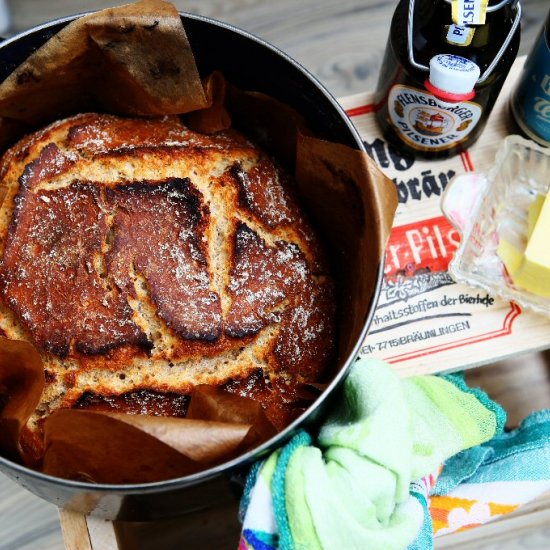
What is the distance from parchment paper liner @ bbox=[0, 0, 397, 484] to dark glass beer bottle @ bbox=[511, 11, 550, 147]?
261 mm

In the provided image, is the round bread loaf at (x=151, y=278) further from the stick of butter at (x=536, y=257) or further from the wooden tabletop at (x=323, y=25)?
the wooden tabletop at (x=323, y=25)

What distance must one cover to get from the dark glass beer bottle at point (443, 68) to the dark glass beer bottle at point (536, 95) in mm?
47

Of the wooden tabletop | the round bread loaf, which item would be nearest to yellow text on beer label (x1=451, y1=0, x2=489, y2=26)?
the round bread loaf

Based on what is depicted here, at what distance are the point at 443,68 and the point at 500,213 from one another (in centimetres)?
26

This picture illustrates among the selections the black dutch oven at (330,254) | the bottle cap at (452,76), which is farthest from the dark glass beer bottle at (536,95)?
the black dutch oven at (330,254)

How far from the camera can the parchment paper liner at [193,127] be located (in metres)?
0.58

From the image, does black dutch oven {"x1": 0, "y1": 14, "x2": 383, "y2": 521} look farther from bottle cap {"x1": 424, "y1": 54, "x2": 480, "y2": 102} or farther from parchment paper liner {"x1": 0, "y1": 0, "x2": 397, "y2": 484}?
bottle cap {"x1": 424, "y1": 54, "x2": 480, "y2": 102}

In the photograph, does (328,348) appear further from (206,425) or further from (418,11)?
(418,11)

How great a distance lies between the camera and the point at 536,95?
785mm

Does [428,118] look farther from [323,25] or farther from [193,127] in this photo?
[323,25]

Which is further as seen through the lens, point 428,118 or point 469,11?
point 428,118

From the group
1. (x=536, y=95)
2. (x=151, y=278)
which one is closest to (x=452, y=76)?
(x=536, y=95)

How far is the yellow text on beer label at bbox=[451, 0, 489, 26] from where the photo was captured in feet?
2.12

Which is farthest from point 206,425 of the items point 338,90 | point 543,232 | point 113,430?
point 338,90
